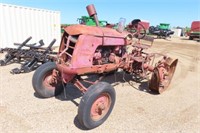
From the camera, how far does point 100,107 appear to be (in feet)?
10.7

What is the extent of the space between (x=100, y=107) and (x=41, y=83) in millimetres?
1473

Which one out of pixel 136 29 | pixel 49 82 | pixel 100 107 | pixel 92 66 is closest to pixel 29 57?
pixel 49 82

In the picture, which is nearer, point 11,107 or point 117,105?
point 11,107

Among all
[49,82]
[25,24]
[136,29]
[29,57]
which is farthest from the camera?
[25,24]

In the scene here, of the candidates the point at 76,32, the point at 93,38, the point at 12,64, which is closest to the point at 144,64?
the point at 93,38

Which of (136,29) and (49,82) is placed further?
(136,29)

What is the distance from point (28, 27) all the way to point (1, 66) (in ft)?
13.6

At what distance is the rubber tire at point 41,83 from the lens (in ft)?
13.3

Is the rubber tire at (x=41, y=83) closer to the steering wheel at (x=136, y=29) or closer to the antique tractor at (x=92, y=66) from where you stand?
the antique tractor at (x=92, y=66)

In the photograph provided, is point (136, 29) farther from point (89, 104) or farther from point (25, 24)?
point (25, 24)

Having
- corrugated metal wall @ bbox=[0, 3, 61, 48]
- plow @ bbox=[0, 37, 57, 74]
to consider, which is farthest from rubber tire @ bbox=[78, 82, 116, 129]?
corrugated metal wall @ bbox=[0, 3, 61, 48]

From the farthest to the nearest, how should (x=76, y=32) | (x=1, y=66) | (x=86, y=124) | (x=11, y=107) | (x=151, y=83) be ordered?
(x=1, y=66) → (x=151, y=83) → (x=11, y=107) → (x=76, y=32) → (x=86, y=124)

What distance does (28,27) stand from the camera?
10.6m

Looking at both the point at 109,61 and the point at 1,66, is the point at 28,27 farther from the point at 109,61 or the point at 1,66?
the point at 109,61
